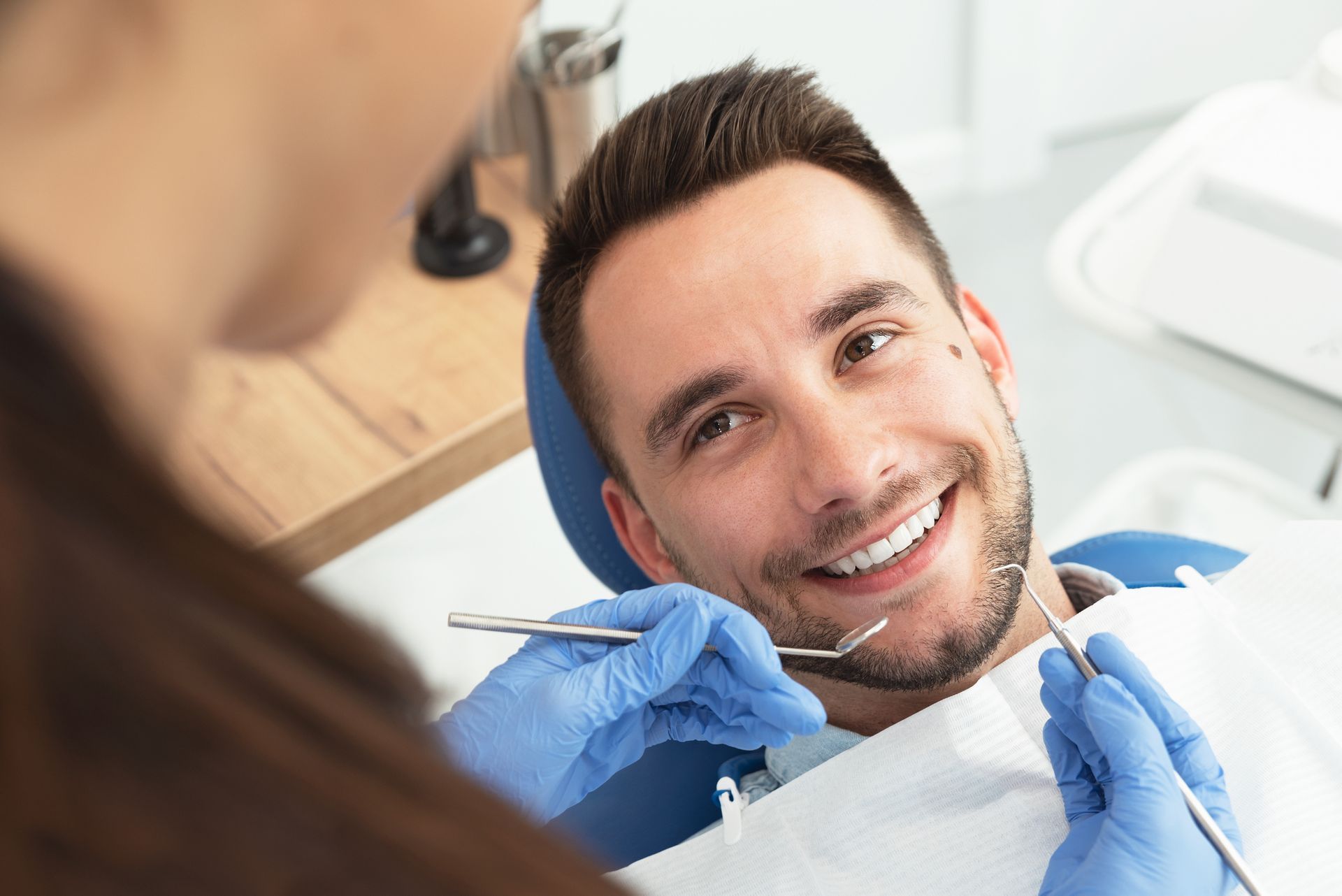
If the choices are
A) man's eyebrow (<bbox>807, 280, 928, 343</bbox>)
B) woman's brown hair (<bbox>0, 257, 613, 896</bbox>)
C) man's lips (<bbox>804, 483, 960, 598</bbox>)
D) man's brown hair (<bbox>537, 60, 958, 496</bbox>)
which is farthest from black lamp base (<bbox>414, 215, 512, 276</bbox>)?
woman's brown hair (<bbox>0, 257, 613, 896</bbox>)

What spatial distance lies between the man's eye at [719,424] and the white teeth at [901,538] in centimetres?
Answer: 21

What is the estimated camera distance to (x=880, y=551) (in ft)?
4.08

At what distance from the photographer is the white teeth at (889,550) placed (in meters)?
1.24

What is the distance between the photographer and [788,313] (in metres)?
1.28

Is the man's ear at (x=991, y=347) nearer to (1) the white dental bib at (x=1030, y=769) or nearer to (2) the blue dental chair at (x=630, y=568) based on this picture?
(2) the blue dental chair at (x=630, y=568)

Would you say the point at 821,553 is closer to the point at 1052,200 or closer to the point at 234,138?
the point at 234,138

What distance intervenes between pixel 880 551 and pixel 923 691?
18 centimetres

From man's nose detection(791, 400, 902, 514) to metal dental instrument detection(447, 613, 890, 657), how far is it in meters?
0.13

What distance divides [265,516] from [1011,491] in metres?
0.96

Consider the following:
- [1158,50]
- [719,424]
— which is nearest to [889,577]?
[719,424]

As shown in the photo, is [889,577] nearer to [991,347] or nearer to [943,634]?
[943,634]

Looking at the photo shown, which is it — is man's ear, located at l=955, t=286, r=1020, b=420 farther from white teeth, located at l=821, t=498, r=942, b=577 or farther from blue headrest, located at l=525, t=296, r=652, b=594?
blue headrest, located at l=525, t=296, r=652, b=594

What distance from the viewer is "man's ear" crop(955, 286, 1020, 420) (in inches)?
59.2

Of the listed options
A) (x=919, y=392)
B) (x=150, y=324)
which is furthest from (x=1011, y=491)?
(x=150, y=324)
